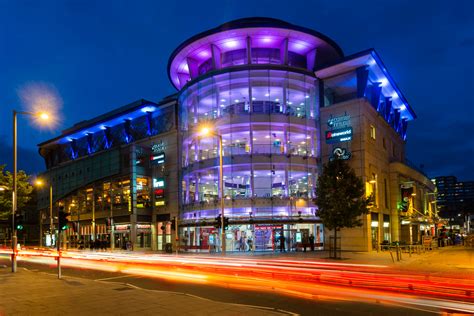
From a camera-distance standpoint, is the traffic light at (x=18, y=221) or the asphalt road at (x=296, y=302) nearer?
the asphalt road at (x=296, y=302)

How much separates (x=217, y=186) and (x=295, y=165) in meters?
8.80

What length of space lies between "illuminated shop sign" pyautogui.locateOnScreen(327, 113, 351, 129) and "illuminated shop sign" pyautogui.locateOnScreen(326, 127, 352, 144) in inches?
22.5

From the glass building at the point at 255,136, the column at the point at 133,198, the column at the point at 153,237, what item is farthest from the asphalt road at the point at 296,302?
the column at the point at 153,237

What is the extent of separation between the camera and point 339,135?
1715 inches

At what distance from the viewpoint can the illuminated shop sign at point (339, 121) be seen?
4366 centimetres

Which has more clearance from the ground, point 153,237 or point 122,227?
point 122,227

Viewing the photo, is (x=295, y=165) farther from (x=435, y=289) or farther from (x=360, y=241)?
(x=435, y=289)

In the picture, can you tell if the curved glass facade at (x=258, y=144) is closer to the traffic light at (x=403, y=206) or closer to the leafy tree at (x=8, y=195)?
the traffic light at (x=403, y=206)

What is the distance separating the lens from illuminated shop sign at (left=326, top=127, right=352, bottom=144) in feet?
141

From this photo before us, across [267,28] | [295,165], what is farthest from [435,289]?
[267,28]

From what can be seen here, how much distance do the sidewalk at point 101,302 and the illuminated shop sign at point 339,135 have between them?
30865mm

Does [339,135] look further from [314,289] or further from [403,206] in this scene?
[314,289]

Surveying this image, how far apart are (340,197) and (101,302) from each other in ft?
72.2

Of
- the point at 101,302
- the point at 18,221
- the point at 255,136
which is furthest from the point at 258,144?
the point at 101,302
